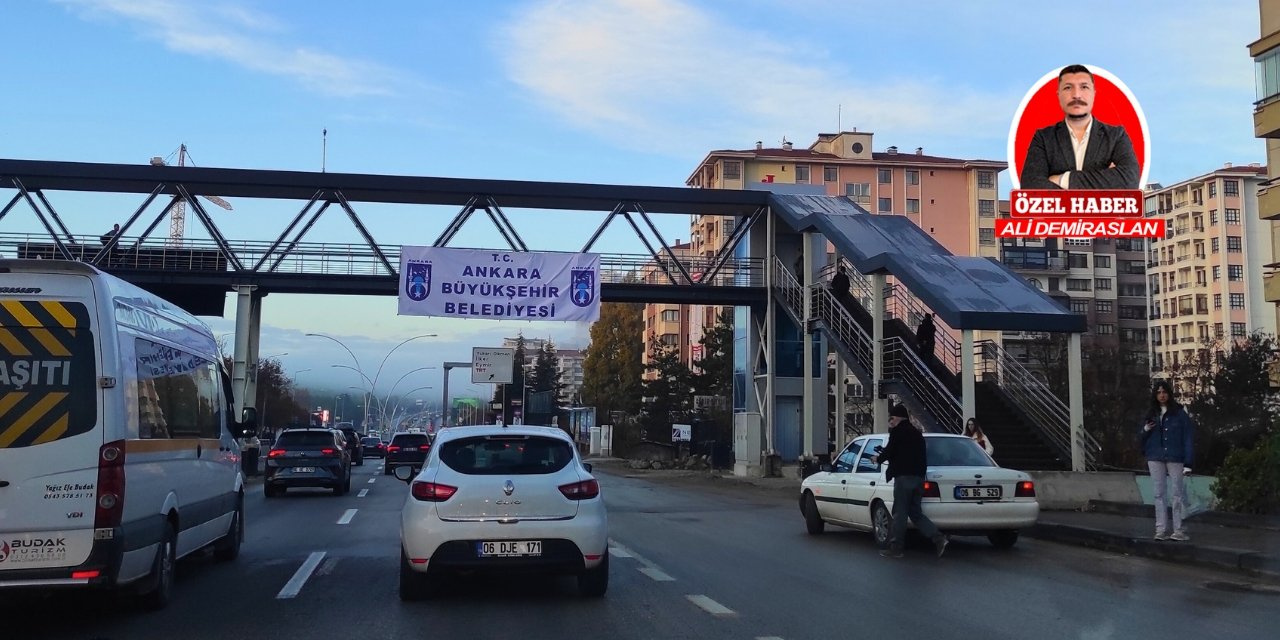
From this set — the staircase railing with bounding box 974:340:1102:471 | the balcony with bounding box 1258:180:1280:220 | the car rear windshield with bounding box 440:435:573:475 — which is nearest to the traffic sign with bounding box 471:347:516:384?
the balcony with bounding box 1258:180:1280:220

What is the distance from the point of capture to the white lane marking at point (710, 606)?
8.45 meters

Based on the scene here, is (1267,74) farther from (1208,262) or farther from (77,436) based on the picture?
(1208,262)

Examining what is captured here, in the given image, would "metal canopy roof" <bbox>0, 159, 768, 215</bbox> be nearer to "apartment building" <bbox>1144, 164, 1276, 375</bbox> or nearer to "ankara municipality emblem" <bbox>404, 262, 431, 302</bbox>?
"ankara municipality emblem" <bbox>404, 262, 431, 302</bbox>

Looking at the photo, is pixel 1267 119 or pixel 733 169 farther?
pixel 733 169

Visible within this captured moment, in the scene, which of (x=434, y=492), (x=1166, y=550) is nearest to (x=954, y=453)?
(x=1166, y=550)

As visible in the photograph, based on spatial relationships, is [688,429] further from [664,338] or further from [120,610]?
[664,338]

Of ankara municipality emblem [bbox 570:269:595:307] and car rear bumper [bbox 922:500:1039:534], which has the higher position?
ankara municipality emblem [bbox 570:269:595:307]

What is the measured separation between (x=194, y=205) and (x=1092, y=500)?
24616 mm

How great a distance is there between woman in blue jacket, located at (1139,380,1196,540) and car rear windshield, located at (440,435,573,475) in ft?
24.1

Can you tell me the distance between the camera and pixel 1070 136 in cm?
1934

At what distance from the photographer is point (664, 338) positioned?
352 ft

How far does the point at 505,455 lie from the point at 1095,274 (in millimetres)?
102655

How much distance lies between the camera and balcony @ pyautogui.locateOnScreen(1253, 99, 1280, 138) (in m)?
37.8

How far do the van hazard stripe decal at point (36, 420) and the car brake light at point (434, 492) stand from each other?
8.85 feet
